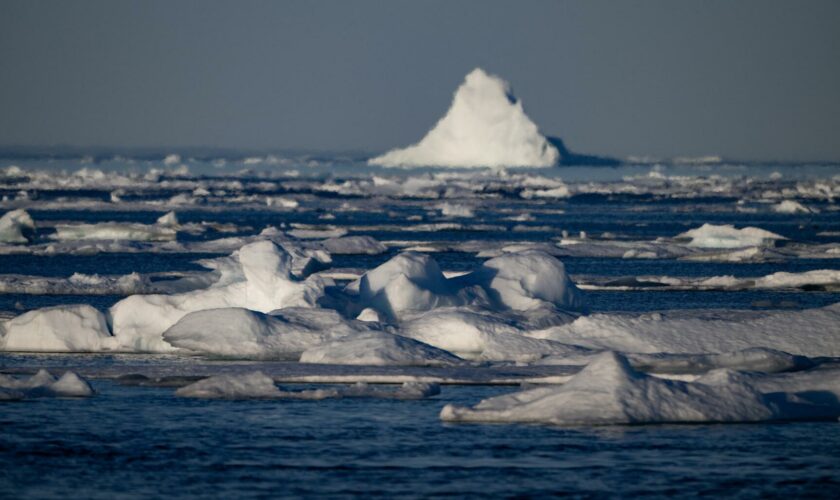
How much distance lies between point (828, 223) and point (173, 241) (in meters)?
25.0

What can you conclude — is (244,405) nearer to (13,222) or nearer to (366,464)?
(366,464)

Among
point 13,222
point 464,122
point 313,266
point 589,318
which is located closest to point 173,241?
point 13,222

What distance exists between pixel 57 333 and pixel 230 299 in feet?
8.68

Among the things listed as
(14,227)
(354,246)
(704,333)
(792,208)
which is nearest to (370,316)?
(704,333)

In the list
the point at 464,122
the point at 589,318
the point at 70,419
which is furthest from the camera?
the point at 464,122

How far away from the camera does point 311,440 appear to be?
41.3ft

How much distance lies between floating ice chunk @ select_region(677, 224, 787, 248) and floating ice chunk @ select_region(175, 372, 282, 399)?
24.0m

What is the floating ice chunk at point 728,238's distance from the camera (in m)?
37.2

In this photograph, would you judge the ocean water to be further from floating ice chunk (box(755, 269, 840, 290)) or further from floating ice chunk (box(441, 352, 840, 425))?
floating ice chunk (box(755, 269, 840, 290))

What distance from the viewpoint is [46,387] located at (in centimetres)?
1456

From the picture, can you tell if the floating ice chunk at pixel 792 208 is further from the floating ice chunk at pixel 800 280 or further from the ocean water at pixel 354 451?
the ocean water at pixel 354 451

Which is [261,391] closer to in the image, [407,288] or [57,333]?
[57,333]

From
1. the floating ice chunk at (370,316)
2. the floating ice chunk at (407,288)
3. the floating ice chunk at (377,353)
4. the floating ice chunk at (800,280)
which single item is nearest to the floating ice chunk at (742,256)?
the floating ice chunk at (800,280)

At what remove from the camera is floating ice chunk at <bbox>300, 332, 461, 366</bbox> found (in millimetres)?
16234
